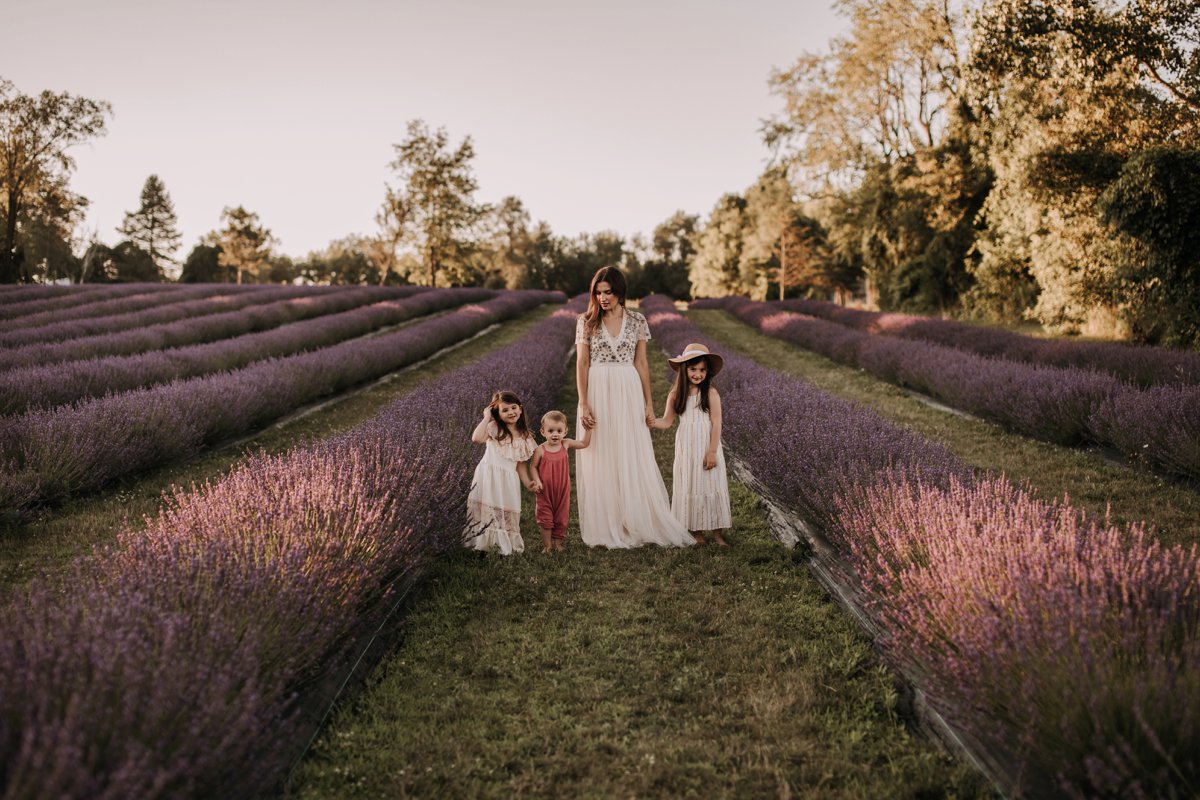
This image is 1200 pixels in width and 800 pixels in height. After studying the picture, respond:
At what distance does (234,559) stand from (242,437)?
5.48 meters

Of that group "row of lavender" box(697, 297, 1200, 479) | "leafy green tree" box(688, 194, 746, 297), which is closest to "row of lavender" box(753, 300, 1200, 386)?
"row of lavender" box(697, 297, 1200, 479)

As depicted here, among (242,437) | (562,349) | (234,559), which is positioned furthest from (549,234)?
(234,559)

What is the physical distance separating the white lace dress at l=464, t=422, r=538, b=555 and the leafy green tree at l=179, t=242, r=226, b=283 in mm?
55593

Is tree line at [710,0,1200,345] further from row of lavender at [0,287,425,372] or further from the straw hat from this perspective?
row of lavender at [0,287,425,372]

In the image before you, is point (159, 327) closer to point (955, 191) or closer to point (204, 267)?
point (955, 191)

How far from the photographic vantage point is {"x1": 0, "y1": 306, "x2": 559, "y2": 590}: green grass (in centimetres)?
384

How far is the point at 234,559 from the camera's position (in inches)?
99.6

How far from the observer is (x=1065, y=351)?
946 cm

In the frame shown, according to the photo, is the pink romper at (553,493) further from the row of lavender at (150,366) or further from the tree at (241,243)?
the tree at (241,243)

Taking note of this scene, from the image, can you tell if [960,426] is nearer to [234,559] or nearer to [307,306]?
[234,559]

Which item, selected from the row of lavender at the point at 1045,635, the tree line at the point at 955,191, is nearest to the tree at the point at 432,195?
the tree line at the point at 955,191

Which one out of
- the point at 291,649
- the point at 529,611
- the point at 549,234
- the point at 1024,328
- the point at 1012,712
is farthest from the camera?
the point at 549,234

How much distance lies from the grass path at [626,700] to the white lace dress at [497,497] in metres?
0.34

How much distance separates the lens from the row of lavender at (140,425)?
4.73 metres
